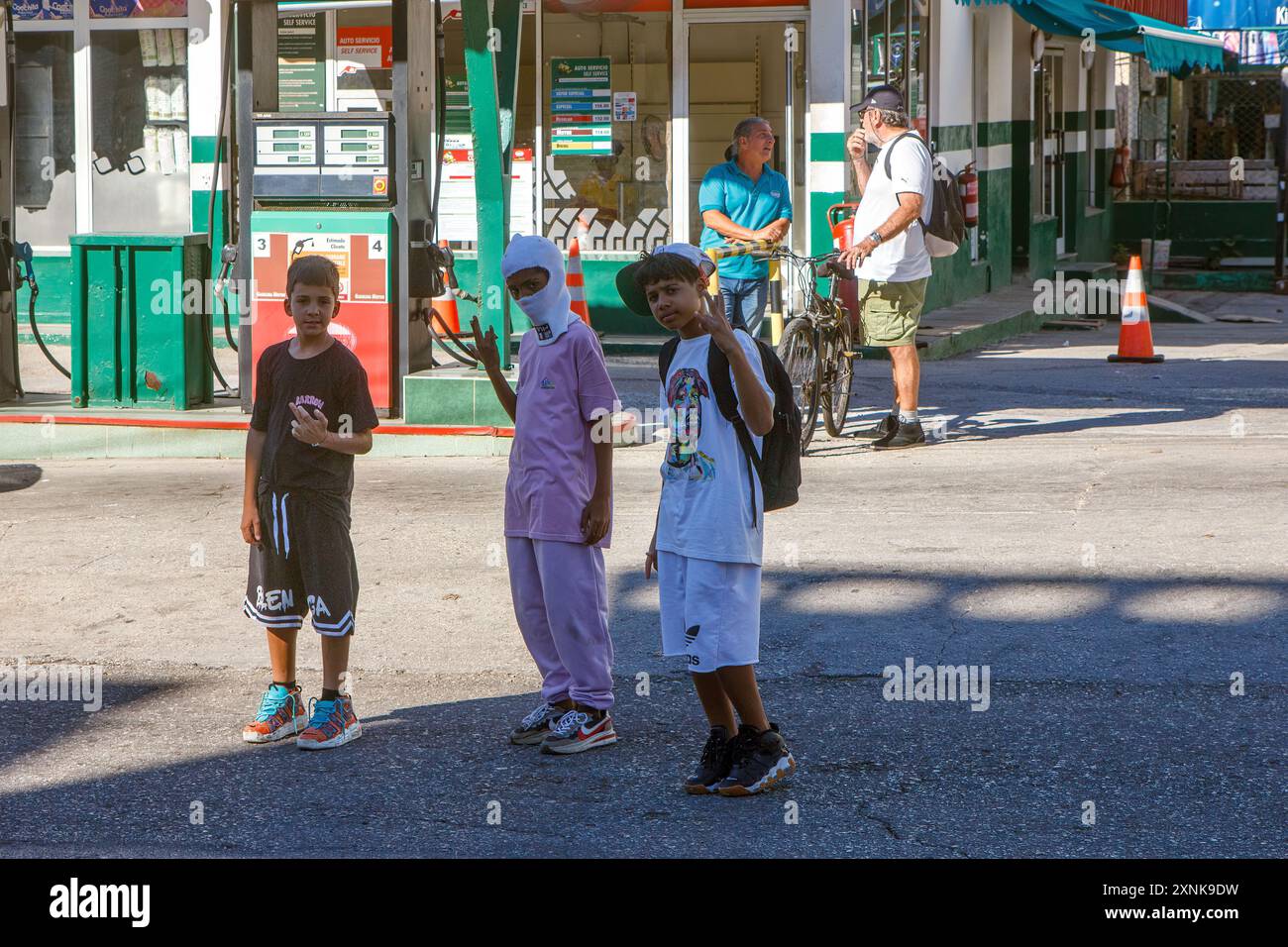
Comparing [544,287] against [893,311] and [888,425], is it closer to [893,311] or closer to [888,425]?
[893,311]

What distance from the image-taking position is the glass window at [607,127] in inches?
600

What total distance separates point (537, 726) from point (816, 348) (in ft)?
17.5

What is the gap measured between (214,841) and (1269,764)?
9.92ft

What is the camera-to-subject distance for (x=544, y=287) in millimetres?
5562

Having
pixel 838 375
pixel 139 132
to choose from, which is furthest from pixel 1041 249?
pixel 838 375

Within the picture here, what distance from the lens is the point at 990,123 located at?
1984 cm

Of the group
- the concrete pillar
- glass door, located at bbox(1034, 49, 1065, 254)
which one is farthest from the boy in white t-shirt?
glass door, located at bbox(1034, 49, 1065, 254)

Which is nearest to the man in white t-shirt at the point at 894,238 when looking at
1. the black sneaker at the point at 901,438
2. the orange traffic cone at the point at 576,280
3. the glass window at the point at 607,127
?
the black sneaker at the point at 901,438

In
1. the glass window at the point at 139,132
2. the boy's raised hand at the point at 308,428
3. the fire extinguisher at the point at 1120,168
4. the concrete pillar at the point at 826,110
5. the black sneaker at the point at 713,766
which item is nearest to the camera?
the black sneaker at the point at 713,766

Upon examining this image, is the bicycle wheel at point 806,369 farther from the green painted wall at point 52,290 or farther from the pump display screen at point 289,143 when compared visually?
the green painted wall at point 52,290

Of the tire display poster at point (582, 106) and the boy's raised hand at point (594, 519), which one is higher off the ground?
the tire display poster at point (582, 106)

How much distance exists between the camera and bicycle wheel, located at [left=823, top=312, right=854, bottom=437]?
429 inches

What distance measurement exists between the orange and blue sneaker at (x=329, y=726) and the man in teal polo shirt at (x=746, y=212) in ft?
18.2

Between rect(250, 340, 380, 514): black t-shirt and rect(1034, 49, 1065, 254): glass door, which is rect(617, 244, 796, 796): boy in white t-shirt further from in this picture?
rect(1034, 49, 1065, 254): glass door
